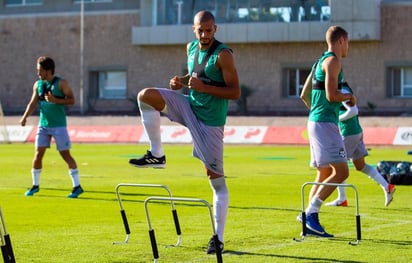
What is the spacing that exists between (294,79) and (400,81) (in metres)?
6.23

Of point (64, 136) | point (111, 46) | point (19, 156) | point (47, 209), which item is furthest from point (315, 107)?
point (111, 46)

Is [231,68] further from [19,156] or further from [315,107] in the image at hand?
[19,156]

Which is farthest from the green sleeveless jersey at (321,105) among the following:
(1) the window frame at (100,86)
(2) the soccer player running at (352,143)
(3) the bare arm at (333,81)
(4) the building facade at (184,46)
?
(1) the window frame at (100,86)

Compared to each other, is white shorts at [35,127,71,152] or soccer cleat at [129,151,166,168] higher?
soccer cleat at [129,151,166,168]

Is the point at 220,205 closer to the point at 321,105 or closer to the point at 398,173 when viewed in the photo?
the point at 321,105

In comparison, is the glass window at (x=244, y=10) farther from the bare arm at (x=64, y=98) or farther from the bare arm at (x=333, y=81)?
the bare arm at (x=333, y=81)

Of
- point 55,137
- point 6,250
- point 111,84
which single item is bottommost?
point 111,84

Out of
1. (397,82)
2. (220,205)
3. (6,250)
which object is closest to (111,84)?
(397,82)

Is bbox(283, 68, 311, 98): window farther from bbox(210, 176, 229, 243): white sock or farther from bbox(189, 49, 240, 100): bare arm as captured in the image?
bbox(189, 49, 240, 100): bare arm

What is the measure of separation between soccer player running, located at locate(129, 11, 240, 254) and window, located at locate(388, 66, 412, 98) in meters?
46.1

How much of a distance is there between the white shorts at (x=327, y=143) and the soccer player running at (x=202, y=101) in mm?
2032

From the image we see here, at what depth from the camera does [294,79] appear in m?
58.6

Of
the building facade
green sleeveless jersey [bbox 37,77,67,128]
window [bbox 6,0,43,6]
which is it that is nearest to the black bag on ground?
green sleeveless jersey [bbox 37,77,67,128]

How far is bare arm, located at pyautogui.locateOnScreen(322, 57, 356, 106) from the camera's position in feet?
39.4
